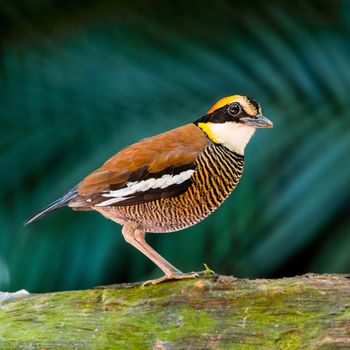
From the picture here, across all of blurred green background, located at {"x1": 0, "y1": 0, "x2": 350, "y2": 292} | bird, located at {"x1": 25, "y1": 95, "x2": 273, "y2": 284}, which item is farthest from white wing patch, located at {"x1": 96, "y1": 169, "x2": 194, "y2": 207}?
blurred green background, located at {"x1": 0, "y1": 0, "x2": 350, "y2": 292}

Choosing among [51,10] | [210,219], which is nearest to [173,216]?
[210,219]

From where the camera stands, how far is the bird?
186 centimetres

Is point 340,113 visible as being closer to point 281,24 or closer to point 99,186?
point 281,24

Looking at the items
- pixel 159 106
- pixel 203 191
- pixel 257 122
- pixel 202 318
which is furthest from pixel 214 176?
pixel 159 106

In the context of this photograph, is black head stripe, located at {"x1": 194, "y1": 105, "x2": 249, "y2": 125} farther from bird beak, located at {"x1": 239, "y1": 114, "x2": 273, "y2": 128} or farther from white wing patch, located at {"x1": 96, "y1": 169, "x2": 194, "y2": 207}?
white wing patch, located at {"x1": 96, "y1": 169, "x2": 194, "y2": 207}

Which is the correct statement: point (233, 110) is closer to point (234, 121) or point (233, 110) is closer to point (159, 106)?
point (234, 121)

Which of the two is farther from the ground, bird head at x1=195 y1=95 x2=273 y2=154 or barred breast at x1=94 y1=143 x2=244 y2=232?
bird head at x1=195 y1=95 x2=273 y2=154

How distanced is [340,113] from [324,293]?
1146 mm

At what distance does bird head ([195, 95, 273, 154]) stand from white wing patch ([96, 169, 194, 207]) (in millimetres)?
130

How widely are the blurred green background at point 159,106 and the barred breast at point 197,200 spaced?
2.54ft

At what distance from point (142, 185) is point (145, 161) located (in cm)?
6

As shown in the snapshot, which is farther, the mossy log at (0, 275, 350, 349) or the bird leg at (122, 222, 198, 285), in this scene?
the bird leg at (122, 222, 198, 285)

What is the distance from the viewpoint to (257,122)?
6.22 feet

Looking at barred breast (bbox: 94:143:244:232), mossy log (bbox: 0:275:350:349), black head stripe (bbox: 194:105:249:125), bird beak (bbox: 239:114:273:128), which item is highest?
black head stripe (bbox: 194:105:249:125)
